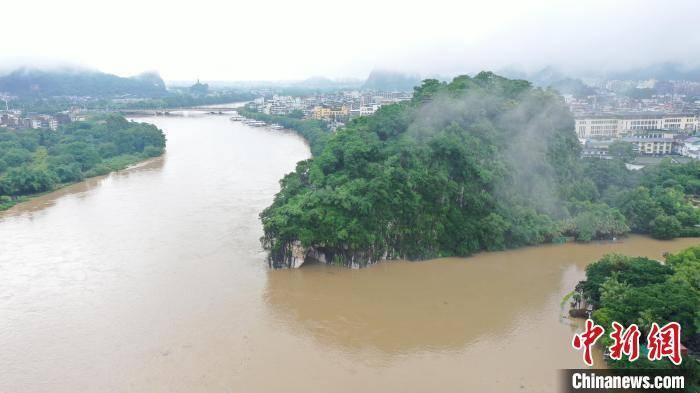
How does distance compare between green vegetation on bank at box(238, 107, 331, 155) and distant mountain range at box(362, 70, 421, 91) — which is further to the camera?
distant mountain range at box(362, 70, 421, 91)

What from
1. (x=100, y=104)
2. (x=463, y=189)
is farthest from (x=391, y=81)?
(x=463, y=189)

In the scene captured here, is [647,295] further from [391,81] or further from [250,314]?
[391,81]

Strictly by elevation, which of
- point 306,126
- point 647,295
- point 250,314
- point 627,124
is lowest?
point 250,314

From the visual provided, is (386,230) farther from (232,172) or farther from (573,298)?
(232,172)

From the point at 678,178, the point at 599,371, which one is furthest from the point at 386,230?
the point at 678,178

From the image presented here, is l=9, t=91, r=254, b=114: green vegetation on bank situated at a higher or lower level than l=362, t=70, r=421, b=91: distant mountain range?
lower

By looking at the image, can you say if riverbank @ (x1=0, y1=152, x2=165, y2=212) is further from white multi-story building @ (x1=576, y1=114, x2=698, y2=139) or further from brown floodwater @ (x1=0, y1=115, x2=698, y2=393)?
white multi-story building @ (x1=576, y1=114, x2=698, y2=139)

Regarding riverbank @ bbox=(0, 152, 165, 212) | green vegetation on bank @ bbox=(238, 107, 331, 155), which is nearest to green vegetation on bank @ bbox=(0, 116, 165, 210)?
riverbank @ bbox=(0, 152, 165, 212)
